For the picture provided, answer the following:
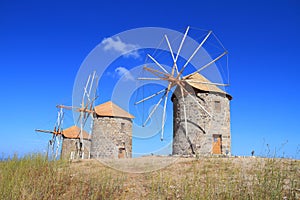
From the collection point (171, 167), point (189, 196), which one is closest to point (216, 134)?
point (171, 167)

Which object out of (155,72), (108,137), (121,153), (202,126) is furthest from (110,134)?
(202,126)

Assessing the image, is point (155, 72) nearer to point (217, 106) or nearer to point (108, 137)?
point (217, 106)

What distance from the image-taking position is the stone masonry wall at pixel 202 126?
680 inches

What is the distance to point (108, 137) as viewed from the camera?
25.1m

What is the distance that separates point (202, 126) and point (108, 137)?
428 inches

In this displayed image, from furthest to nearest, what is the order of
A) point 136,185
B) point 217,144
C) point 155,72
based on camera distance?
point 217,144
point 155,72
point 136,185

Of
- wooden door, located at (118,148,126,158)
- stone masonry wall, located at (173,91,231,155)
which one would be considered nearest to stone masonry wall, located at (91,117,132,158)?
wooden door, located at (118,148,126,158)

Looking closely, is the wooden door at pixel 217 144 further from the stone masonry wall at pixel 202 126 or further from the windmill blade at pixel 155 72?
the windmill blade at pixel 155 72

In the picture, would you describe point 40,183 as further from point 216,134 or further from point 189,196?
point 216,134

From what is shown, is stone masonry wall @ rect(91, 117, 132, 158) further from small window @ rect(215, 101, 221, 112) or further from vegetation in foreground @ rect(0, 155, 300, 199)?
vegetation in foreground @ rect(0, 155, 300, 199)

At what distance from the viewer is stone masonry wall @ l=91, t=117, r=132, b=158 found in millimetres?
24766

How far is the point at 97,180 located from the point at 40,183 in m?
1.63

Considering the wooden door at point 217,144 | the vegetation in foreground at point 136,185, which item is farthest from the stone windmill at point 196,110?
the vegetation in foreground at point 136,185

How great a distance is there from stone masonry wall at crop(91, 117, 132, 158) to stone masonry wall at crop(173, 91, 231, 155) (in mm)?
8525
